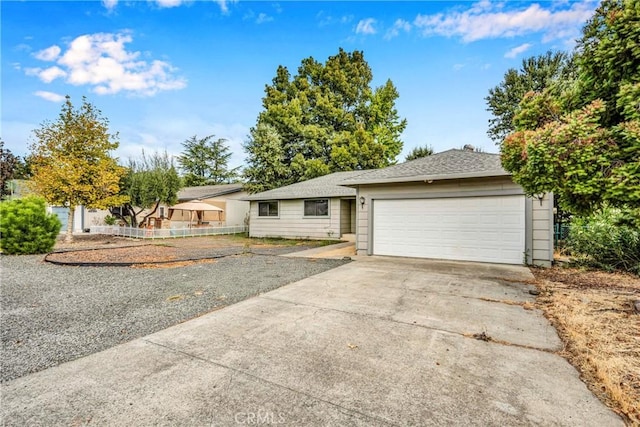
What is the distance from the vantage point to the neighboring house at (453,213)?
718 cm

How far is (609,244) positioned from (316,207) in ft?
34.0

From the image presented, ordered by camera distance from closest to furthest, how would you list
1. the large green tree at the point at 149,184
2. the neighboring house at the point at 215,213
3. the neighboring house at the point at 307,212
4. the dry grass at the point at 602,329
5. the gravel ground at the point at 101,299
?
the dry grass at the point at 602,329 → the gravel ground at the point at 101,299 → the neighboring house at the point at 307,212 → the large green tree at the point at 149,184 → the neighboring house at the point at 215,213

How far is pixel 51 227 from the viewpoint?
9.45m

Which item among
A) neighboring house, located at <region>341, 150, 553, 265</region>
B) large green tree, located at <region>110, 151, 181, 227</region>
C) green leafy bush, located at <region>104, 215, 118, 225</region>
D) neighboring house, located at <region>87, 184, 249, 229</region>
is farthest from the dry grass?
green leafy bush, located at <region>104, 215, 118, 225</region>

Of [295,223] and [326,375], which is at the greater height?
[295,223]

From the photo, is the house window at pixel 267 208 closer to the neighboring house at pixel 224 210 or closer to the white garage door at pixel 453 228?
the neighboring house at pixel 224 210

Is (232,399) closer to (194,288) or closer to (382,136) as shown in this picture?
(194,288)

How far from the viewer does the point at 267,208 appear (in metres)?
15.9

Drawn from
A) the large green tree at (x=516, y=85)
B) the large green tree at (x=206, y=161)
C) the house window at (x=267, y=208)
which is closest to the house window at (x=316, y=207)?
the house window at (x=267, y=208)

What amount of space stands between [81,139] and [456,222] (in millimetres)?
14870

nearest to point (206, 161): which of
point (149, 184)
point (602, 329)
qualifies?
point (149, 184)

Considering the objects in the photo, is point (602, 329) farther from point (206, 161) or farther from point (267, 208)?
point (206, 161)

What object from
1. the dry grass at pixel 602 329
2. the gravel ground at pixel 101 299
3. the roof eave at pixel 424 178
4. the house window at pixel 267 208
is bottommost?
the gravel ground at pixel 101 299

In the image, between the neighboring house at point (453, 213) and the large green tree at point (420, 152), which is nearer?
the neighboring house at point (453, 213)
